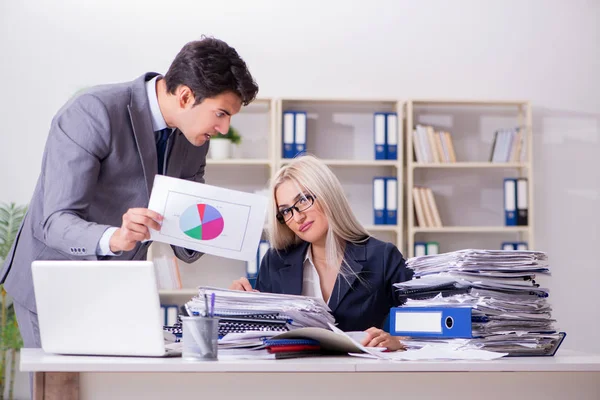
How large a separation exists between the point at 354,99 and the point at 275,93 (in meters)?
0.53

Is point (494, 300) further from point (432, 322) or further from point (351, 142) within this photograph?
point (351, 142)

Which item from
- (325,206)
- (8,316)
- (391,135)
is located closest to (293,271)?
(325,206)

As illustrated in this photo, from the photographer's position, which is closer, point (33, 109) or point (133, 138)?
point (133, 138)

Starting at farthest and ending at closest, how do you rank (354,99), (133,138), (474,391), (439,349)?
1. (354,99)
2. (133,138)
3. (439,349)
4. (474,391)

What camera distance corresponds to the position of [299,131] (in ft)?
15.0

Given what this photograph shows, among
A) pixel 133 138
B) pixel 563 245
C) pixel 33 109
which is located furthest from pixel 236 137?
pixel 133 138

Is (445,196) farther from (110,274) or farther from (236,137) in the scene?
(110,274)

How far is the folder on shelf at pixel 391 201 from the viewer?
4.58m

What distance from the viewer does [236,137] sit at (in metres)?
4.63

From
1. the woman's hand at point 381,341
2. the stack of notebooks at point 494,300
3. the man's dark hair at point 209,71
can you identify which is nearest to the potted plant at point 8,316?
the man's dark hair at point 209,71

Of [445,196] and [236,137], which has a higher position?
[236,137]

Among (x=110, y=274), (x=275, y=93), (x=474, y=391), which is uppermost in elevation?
(x=275, y=93)

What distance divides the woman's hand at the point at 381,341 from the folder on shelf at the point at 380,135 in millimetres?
2970

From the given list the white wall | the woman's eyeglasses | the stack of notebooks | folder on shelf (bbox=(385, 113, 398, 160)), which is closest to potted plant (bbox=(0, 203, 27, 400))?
the white wall
